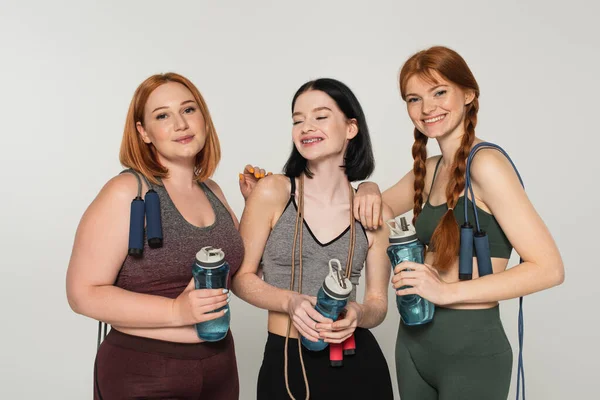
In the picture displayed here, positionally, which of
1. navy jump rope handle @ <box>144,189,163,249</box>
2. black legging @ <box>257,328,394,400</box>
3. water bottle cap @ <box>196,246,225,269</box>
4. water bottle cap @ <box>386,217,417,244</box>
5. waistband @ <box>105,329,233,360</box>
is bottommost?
black legging @ <box>257,328,394,400</box>

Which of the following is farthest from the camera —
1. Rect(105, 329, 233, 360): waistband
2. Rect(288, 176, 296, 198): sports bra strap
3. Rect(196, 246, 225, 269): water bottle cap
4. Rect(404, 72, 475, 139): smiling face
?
Rect(288, 176, 296, 198): sports bra strap

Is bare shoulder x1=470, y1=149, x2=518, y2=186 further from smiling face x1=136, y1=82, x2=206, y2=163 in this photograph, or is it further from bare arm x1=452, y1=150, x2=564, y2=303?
smiling face x1=136, y1=82, x2=206, y2=163

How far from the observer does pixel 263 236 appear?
269 cm

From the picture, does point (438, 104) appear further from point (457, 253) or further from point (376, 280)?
point (376, 280)

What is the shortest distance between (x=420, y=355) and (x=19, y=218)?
116 inches

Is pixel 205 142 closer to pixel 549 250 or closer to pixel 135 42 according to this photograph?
pixel 549 250

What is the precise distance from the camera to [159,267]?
2.42 meters

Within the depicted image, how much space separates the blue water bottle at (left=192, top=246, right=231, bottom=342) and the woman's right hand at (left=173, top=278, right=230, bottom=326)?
3cm

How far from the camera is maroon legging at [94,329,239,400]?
2.38 m

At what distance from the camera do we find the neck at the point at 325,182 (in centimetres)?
277

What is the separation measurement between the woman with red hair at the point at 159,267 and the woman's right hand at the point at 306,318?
0.26 metres

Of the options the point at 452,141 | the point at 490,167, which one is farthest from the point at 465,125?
the point at 490,167

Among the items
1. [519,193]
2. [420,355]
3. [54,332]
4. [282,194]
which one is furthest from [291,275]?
[54,332]

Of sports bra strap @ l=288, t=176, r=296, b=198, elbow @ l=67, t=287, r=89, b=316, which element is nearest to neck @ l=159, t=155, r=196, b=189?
sports bra strap @ l=288, t=176, r=296, b=198
